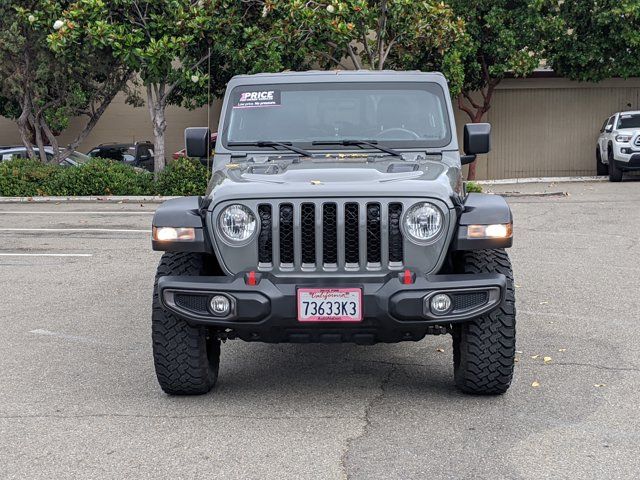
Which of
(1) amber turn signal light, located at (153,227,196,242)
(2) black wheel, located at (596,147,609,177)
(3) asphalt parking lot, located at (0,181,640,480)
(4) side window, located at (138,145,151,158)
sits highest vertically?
(1) amber turn signal light, located at (153,227,196,242)

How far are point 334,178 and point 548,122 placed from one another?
25.7 metres

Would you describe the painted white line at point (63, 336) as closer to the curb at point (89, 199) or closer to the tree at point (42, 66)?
the curb at point (89, 199)

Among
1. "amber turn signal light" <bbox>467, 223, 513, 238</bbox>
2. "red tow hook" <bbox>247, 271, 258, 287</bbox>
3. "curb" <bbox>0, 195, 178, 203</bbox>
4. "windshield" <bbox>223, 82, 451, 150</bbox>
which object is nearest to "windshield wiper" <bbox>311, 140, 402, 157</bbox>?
"windshield" <bbox>223, 82, 451, 150</bbox>

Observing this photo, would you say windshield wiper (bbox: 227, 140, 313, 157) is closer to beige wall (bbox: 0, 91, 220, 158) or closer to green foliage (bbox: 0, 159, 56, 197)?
green foliage (bbox: 0, 159, 56, 197)

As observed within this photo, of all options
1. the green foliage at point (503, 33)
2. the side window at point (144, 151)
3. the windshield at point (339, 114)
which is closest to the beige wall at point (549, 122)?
the green foliage at point (503, 33)

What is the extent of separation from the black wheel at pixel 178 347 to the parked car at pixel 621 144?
20417mm

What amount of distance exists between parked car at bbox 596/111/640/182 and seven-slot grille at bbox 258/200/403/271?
2025cm

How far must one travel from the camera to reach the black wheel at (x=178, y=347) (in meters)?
6.21

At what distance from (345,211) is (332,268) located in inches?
13.0

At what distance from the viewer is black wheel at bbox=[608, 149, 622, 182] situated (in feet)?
83.9

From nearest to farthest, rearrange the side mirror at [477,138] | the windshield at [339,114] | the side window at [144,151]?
the windshield at [339,114] → the side mirror at [477,138] → the side window at [144,151]

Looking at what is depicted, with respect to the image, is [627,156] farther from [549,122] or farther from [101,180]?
[101,180]

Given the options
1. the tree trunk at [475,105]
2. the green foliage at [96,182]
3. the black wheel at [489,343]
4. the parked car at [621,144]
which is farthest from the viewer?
the tree trunk at [475,105]

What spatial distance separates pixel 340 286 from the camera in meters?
5.86
